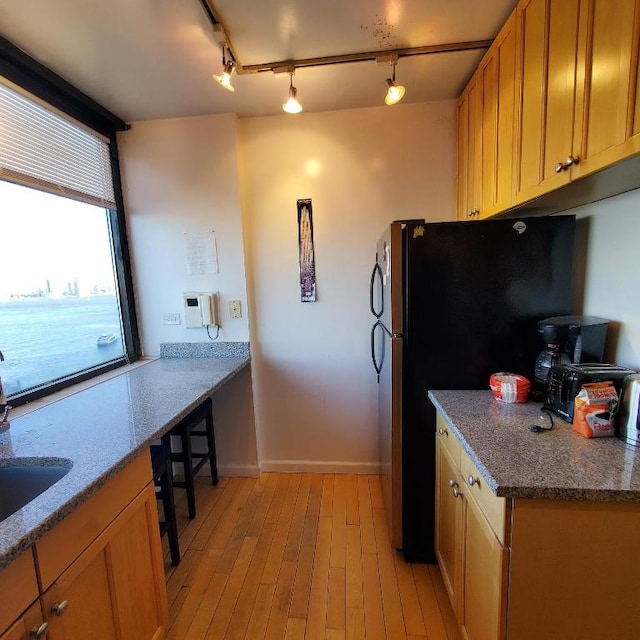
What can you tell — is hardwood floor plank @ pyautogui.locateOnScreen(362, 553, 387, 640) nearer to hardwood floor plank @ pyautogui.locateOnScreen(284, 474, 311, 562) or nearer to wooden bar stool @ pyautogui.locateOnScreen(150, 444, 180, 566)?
hardwood floor plank @ pyautogui.locateOnScreen(284, 474, 311, 562)

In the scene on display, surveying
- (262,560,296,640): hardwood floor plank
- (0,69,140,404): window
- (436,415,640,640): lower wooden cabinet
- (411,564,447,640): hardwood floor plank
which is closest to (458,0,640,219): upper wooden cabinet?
(436,415,640,640): lower wooden cabinet

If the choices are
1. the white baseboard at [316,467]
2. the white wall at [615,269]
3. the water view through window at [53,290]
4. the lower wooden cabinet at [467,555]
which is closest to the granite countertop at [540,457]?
the lower wooden cabinet at [467,555]

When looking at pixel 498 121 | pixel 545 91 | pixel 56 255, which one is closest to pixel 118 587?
pixel 56 255

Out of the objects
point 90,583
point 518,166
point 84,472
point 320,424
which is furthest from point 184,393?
point 518,166

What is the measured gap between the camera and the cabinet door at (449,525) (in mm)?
1279

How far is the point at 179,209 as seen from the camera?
2.40 metres

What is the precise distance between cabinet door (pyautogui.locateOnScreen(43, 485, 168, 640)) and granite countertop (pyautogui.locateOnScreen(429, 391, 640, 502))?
1173 mm

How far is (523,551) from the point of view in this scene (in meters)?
0.90

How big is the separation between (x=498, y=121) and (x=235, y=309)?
1893 millimetres

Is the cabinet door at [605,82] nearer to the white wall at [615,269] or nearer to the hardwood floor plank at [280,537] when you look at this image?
the white wall at [615,269]

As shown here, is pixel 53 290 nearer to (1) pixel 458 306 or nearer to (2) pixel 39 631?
(2) pixel 39 631

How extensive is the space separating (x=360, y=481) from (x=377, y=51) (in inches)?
105

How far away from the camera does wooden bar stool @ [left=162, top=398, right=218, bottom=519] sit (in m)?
2.03

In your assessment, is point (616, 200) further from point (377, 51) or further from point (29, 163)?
point (29, 163)
